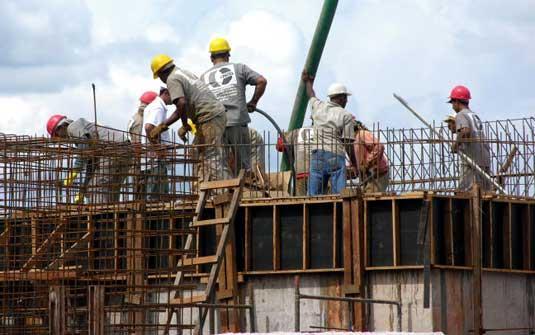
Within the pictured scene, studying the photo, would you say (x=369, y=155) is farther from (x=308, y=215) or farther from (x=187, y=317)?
(x=187, y=317)

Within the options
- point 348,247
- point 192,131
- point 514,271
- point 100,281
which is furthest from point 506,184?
point 100,281

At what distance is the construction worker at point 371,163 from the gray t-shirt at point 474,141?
4.54 ft

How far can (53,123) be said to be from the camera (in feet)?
90.0

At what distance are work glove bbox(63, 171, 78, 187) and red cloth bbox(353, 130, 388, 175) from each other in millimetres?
4792

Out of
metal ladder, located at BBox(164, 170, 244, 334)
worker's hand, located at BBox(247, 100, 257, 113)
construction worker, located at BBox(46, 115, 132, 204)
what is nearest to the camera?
construction worker, located at BBox(46, 115, 132, 204)

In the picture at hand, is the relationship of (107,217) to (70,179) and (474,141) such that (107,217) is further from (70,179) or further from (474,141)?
(474,141)

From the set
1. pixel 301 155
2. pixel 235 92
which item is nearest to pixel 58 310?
pixel 235 92

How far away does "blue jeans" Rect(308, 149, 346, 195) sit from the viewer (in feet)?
77.5

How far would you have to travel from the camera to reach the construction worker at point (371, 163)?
78.0 feet

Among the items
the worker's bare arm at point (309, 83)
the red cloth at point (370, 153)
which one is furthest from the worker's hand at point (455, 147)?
the worker's bare arm at point (309, 83)

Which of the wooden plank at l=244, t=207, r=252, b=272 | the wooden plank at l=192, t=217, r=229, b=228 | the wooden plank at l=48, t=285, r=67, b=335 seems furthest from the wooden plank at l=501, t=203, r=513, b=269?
the wooden plank at l=48, t=285, r=67, b=335

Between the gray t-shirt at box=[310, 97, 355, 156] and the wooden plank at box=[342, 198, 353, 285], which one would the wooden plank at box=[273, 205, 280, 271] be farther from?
the gray t-shirt at box=[310, 97, 355, 156]

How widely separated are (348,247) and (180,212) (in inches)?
118

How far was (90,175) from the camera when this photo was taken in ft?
71.2
